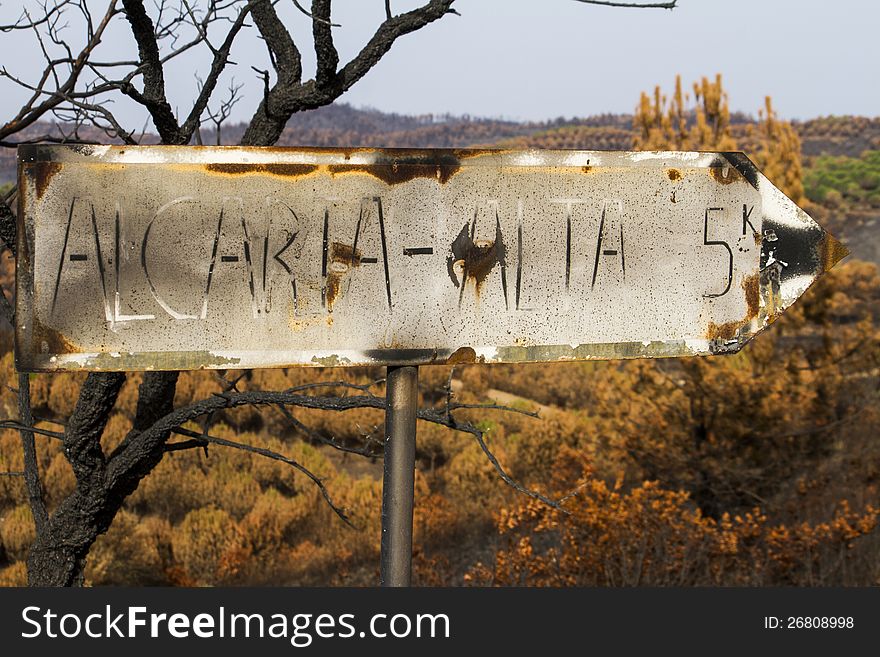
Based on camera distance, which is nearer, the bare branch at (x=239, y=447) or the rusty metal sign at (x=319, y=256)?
the rusty metal sign at (x=319, y=256)

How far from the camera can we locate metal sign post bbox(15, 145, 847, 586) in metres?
1.33

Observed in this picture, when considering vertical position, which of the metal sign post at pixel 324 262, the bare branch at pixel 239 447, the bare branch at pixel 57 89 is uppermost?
the bare branch at pixel 57 89

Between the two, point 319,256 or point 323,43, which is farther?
point 323,43

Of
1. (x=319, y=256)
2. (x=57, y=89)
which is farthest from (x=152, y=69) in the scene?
(x=319, y=256)

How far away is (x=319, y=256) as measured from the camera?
4.50 ft

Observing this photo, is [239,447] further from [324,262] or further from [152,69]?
[324,262]

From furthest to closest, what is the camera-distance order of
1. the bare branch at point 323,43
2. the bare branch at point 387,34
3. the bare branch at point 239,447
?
the bare branch at point 239,447 < the bare branch at point 387,34 < the bare branch at point 323,43

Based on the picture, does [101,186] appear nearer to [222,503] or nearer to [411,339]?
[411,339]

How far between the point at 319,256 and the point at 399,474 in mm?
390

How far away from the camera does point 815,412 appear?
7570 mm

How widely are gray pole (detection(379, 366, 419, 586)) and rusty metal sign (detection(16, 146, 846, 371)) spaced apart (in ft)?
0.16

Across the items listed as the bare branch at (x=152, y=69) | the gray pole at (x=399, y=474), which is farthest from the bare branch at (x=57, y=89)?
the gray pole at (x=399, y=474)

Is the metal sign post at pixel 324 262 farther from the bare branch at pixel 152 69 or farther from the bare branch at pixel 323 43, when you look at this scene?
the bare branch at pixel 152 69

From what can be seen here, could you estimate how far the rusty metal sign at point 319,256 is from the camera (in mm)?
1335
